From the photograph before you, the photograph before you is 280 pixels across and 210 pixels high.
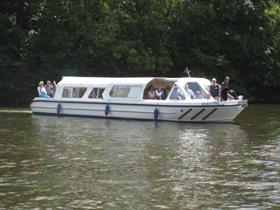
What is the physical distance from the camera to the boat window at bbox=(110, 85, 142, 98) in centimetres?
3594

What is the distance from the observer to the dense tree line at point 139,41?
175 feet

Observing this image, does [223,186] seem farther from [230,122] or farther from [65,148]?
[230,122]

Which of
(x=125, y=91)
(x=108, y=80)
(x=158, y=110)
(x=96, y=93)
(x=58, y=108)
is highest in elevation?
(x=108, y=80)

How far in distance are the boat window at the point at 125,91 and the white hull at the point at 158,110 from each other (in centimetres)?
55

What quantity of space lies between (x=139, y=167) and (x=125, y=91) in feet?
60.0

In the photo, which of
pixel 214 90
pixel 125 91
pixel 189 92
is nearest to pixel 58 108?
pixel 125 91

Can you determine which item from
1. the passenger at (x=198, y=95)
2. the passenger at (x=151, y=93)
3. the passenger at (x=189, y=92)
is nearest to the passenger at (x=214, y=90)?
the passenger at (x=198, y=95)

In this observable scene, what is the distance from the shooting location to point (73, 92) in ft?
129

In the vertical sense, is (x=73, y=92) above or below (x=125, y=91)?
below

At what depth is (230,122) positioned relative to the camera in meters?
34.0

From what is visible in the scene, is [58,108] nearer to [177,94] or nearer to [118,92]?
[118,92]

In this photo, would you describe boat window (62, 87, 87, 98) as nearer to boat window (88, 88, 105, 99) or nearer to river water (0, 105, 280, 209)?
boat window (88, 88, 105, 99)

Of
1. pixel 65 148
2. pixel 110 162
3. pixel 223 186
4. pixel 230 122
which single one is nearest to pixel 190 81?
pixel 230 122

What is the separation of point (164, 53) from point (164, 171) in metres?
36.8
